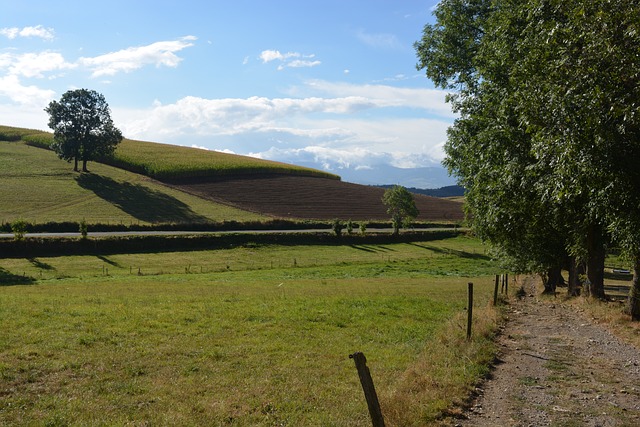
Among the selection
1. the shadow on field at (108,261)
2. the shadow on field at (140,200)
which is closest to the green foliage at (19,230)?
the shadow on field at (108,261)

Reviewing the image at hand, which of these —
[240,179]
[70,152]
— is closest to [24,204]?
[70,152]

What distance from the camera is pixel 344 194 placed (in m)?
126

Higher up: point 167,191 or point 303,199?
point 303,199

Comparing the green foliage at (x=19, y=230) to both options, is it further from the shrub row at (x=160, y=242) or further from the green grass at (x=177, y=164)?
the green grass at (x=177, y=164)

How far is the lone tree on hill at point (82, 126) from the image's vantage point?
101 meters

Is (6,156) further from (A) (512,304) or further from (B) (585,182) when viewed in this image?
(B) (585,182)

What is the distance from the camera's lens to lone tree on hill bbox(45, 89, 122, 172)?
330 feet

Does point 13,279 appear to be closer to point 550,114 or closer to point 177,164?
point 550,114

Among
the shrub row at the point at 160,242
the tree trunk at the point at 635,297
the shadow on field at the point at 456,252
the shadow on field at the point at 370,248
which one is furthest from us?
the shadow on field at the point at 370,248

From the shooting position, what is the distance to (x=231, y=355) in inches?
654

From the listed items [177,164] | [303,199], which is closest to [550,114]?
[303,199]

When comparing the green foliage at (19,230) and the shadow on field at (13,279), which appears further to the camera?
the green foliage at (19,230)

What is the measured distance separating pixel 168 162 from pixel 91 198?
3651 centimetres

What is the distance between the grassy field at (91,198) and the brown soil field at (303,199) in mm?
7071
